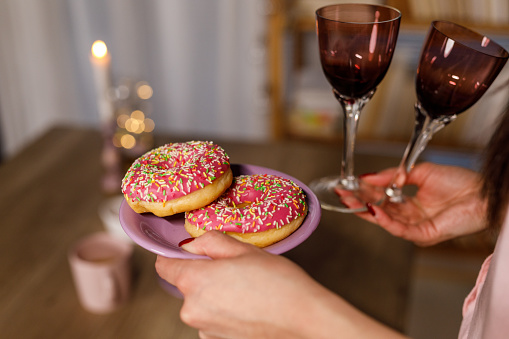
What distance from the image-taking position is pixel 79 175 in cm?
151

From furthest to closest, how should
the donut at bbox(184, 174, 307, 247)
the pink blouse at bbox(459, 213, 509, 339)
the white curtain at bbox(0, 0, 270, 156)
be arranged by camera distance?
the white curtain at bbox(0, 0, 270, 156), the donut at bbox(184, 174, 307, 247), the pink blouse at bbox(459, 213, 509, 339)

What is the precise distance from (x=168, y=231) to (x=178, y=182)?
8cm

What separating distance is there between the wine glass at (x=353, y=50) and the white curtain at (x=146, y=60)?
1.72m

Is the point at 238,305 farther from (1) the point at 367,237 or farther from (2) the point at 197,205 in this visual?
(1) the point at 367,237

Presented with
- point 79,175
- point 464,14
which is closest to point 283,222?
point 79,175

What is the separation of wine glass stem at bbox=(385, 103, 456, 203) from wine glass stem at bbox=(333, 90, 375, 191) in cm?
8

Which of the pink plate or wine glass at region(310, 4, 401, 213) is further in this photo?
wine glass at region(310, 4, 401, 213)

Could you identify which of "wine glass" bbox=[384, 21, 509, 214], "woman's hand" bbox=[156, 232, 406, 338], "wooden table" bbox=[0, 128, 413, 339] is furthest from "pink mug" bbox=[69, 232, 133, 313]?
"wine glass" bbox=[384, 21, 509, 214]

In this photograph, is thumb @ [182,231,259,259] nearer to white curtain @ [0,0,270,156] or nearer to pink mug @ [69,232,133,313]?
pink mug @ [69,232,133,313]

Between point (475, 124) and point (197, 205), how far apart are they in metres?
1.93

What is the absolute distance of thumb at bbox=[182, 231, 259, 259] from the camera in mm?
600

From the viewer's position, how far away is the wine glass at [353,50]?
28.0 inches

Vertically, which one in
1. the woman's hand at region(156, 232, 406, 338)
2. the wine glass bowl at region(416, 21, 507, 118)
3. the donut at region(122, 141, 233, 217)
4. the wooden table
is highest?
the wine glass bowl at region(416, 21, 507, 118)

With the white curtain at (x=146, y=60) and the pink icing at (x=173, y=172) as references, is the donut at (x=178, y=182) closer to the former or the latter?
the pink icing at (x=173, y=172)
